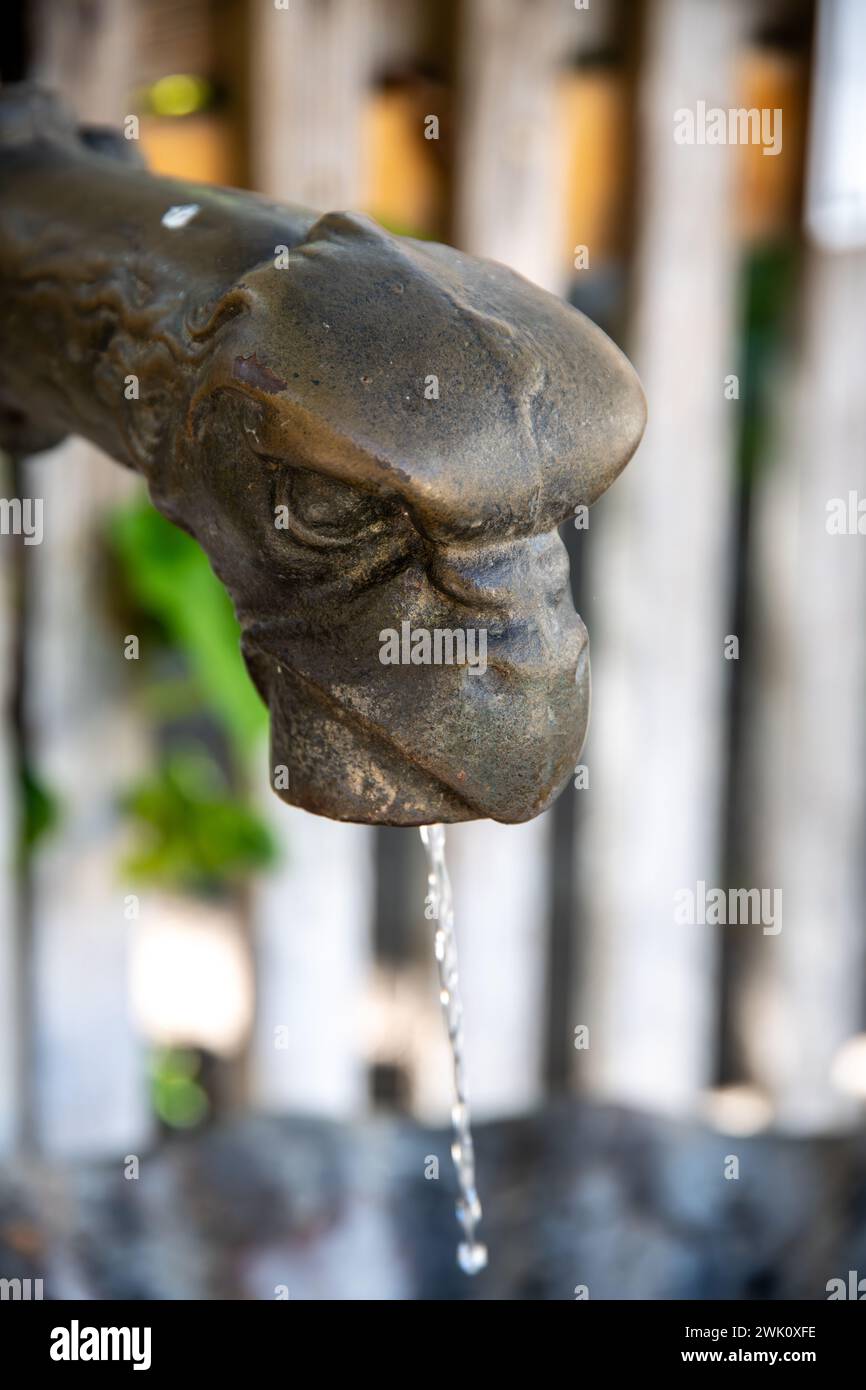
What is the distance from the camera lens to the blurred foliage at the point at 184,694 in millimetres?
1453

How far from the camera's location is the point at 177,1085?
6.53 feet

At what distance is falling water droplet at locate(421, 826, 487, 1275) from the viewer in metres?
0.75

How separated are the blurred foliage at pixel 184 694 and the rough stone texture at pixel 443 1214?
536mm

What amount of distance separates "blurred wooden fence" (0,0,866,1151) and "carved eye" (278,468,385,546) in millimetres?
857

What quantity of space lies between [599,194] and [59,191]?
3.44 ft

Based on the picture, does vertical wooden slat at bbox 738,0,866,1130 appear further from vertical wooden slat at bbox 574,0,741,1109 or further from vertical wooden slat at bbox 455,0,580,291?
vertical wooden slat at bbox 455,0,580,291

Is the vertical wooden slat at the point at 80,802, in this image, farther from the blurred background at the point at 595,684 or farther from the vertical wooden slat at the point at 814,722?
the vertical wooden slat at the point at 814,722

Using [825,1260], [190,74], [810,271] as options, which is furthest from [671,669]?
[825,1260]

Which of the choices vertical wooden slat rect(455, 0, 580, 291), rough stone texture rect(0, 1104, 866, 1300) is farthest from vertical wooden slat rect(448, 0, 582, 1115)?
rough stone texture rect(0, 1104, 866, 1300)

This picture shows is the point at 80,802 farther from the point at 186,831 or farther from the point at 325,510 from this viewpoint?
the point at 325,510

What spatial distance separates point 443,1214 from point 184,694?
685 mm

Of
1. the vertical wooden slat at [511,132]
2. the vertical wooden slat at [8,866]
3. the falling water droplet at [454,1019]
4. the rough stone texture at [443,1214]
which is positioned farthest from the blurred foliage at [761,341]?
the falling water droplet at [454,1019]

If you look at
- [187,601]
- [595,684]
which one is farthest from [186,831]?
[595,684]

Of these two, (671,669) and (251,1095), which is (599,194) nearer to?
(671,669)
